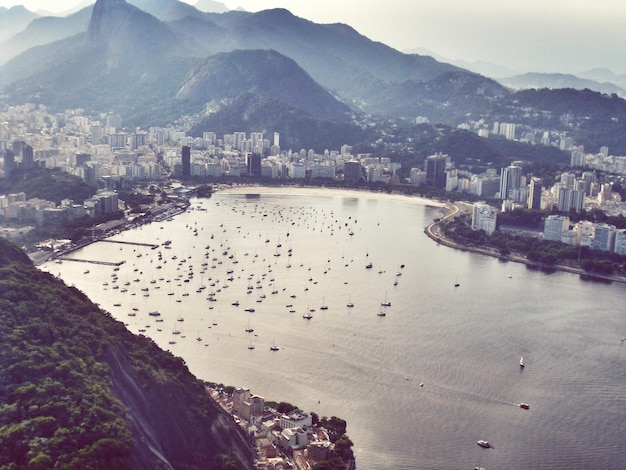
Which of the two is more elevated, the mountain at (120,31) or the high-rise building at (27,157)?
the mountain at (120,31)

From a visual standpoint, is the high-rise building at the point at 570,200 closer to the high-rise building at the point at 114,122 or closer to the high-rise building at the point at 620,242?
the high-rise building at the point at 620,242

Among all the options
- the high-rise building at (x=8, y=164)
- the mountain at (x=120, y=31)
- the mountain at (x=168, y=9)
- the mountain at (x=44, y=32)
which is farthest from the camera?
the mountain at (x=168, y=9)

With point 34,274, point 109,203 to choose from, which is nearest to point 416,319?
point 34,274

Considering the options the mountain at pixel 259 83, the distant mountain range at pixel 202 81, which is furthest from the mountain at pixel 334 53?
the mountain at pixel 259 83

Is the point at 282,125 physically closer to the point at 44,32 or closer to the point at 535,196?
the point at 535,196

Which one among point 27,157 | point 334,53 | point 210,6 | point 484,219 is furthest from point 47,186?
point 210,6

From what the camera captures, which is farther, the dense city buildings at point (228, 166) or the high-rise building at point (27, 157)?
the high-rise building at point (27, 157)

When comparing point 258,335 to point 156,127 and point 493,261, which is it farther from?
point 156,127
